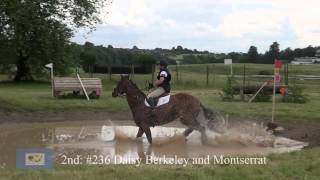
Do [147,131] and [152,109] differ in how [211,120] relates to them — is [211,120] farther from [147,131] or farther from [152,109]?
[147,131]

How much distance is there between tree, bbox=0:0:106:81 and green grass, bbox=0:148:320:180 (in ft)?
47.2

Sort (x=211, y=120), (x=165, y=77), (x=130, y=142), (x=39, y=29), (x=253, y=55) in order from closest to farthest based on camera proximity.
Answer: (x=165, y=77)
(x=130, y=142)
(x=211, y=120)
(x=39, y=29)
(x=253, y=55)

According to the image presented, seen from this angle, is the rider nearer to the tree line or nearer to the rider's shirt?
the rider's shirt

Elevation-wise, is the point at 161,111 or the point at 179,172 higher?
the point at 161,111

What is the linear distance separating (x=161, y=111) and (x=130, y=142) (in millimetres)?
1098

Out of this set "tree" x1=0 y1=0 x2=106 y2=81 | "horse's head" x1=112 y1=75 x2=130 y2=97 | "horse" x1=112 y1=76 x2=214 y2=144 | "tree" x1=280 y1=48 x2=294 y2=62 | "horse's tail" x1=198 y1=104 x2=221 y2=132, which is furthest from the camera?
"tree" x1=280 y1=48 x2=294 y2=62

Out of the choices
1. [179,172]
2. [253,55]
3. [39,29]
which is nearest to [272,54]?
[253,55]

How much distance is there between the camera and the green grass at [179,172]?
872 cm

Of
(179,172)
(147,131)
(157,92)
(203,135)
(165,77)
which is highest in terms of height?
(165,77)

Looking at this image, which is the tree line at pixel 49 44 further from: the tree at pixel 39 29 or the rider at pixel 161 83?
the rider at pixel 161 83

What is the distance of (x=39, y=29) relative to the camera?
26594mm

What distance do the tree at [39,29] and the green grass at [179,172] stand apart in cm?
1438

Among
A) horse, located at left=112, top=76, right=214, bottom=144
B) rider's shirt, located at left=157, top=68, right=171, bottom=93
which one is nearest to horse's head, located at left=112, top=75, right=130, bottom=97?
horse, located at left=112, top=76, right=214, bottom=144

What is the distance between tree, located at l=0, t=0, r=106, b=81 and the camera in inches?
938
